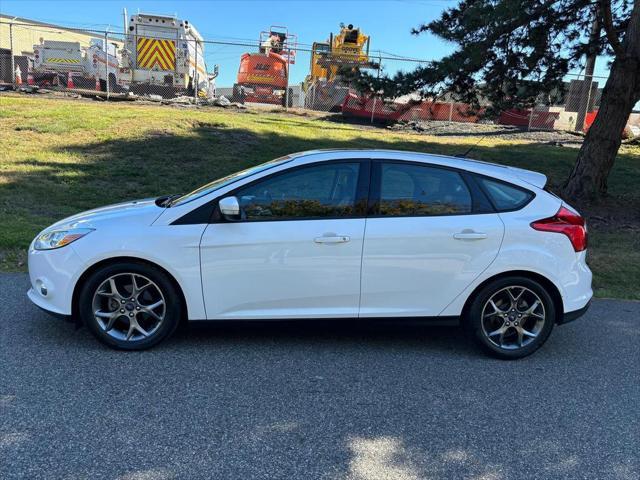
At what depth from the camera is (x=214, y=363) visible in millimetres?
4148

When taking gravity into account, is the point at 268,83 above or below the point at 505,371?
above

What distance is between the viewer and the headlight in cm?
418

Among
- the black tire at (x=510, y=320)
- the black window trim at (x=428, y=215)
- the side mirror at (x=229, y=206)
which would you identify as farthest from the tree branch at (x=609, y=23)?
the side mirror at (x=229, y=206)

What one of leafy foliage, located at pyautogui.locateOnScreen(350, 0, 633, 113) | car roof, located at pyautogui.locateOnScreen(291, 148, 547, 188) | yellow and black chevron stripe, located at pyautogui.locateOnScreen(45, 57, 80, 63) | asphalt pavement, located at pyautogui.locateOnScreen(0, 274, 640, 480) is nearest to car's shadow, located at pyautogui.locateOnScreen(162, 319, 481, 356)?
asphalt pavement, located at pyautogui.locateOnScreen(0, 274, 640, 480)

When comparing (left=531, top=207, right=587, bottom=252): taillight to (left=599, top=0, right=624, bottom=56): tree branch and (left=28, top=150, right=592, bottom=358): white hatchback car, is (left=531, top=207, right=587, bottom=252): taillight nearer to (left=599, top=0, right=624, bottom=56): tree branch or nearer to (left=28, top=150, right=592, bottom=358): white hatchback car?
(left=28, top=150, right=592, bottom=358): white hatchback car

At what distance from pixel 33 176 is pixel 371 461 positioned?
9349 millimetres

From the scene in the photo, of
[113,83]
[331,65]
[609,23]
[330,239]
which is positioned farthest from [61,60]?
[330,239]

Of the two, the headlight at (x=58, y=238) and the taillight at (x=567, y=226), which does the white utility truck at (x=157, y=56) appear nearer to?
the headlight at (x=58, y=238)

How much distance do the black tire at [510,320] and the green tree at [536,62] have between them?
21.2 ft

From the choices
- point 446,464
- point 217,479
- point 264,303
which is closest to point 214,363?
point 264,303

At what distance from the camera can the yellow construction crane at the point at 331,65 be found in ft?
65.5

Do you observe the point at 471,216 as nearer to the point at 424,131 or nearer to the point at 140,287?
the point at 140,287

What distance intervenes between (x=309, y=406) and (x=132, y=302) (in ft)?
5.22

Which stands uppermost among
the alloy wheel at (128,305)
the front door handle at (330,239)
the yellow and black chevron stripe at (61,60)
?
the yellow and black chevron stripe at (61,60)
